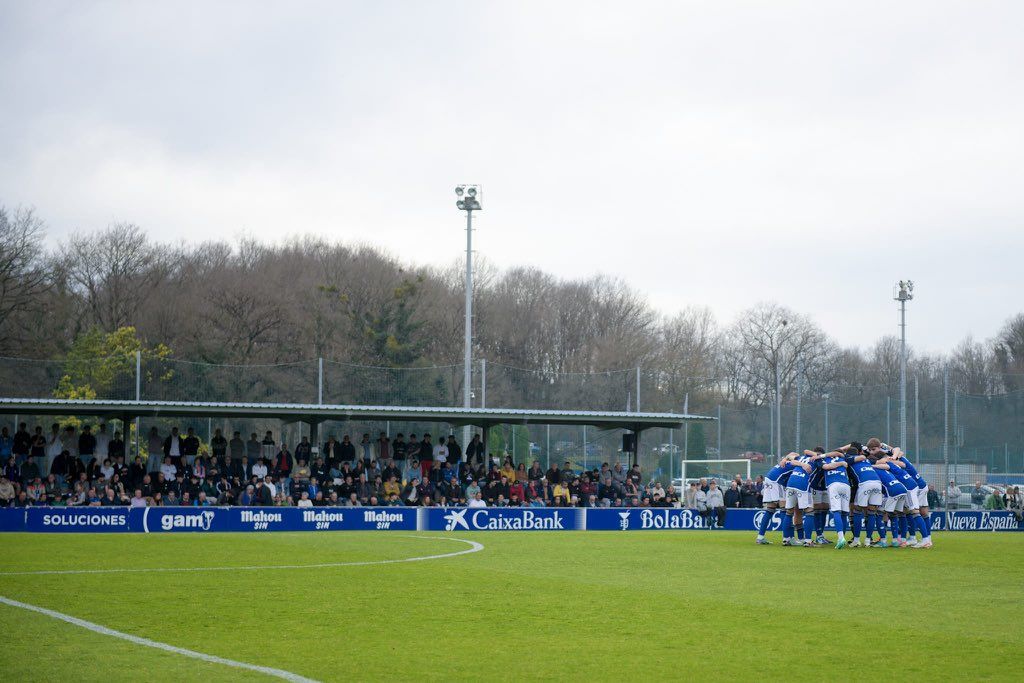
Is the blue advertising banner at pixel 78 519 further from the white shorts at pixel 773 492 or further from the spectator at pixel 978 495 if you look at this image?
the spectator at pixel 978 495

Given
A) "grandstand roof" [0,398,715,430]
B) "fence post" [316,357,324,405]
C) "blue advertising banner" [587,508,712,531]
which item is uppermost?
"fence post" [316,357,324,405]

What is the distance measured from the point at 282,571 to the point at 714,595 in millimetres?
6418

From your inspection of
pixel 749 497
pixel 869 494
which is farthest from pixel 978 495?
pixel 869 494

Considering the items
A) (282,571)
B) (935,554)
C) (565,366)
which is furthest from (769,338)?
(282,571)

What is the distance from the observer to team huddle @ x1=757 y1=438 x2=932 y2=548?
2242 centimetres

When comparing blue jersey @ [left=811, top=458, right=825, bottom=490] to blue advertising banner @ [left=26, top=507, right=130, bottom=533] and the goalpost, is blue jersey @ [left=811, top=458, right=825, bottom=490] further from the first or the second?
the goalpost

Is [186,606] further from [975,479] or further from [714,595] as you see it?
[975,479]

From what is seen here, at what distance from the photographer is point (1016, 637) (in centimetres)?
1003

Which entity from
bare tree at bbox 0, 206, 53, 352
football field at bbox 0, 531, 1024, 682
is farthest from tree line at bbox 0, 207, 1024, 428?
football field at bbox 0, 531, 1024, 682

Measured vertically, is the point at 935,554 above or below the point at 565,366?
below

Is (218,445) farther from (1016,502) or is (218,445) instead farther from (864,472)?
(1016,502)

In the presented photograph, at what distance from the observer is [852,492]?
927 inches

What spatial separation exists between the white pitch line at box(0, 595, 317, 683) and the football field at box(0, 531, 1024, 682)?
Result: 40 millimetres

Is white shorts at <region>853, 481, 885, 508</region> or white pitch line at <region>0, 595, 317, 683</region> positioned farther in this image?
white shorts at <region>853, 481, 885, 508</region>
